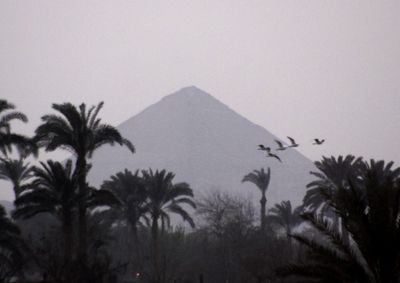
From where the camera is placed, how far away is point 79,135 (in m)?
30.0

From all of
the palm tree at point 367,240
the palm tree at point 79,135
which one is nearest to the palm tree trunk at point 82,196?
the palm tree at point 79,135

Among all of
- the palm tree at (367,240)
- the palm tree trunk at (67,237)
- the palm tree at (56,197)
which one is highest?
the palm tree at (56,197)

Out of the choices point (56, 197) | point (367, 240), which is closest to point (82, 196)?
point (56, 197)

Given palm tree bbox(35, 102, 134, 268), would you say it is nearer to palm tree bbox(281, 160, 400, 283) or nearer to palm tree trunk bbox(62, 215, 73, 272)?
palm tree trunk bbox(62, 215, 73, 272)

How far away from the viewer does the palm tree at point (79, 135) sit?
29.5 meters

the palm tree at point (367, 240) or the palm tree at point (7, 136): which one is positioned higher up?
the palm tree at point (7, 136)

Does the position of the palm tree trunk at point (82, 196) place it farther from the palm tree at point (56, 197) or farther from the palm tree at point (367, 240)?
the palm tree at point (367, 240)

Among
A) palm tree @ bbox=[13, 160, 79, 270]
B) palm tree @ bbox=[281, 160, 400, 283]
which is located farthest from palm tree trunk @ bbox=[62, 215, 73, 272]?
palm tree @ bbox=[281, 160, 400, 283]

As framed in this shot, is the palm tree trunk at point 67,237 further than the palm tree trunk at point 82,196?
No

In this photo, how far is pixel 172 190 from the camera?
44312 millimetres

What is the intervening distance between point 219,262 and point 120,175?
1160cm

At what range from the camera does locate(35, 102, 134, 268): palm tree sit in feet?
96.8

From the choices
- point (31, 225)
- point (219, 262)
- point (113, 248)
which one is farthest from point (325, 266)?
point (31, 225)

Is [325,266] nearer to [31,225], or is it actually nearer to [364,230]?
[364,230]
